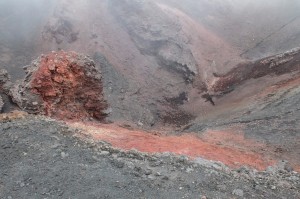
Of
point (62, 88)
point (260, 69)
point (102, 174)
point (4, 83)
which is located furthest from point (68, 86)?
point (260, 69)

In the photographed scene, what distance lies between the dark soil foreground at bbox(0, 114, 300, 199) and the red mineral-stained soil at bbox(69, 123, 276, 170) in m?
1.32

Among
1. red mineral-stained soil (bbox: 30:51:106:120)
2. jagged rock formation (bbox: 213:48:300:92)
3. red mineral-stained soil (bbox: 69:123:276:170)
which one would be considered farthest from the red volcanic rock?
jagged rock formation (bbox: 213:48:300:92)

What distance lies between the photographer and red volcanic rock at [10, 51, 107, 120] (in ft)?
45.9

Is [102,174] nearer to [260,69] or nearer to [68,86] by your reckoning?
[68,86]

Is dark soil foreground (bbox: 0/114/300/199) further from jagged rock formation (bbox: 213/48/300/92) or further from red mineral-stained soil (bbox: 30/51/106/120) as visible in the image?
jagged rock formation (bbox: 213/48/300/92)

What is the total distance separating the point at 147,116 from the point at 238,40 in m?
10.6

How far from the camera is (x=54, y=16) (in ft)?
83.5

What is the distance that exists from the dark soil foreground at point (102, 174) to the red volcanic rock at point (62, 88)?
3.87 m

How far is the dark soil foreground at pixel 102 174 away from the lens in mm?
7977

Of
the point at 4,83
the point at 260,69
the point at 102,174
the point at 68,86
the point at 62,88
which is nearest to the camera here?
the point at 102,174

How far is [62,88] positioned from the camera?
1484cm

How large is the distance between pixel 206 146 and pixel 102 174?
18.4 feet

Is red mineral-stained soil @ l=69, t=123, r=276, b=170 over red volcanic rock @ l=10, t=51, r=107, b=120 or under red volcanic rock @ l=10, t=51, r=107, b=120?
under

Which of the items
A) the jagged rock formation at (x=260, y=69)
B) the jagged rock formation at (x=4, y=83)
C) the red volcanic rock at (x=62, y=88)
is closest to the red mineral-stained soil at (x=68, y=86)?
the red volcanic rock at (x=62, y=88)
